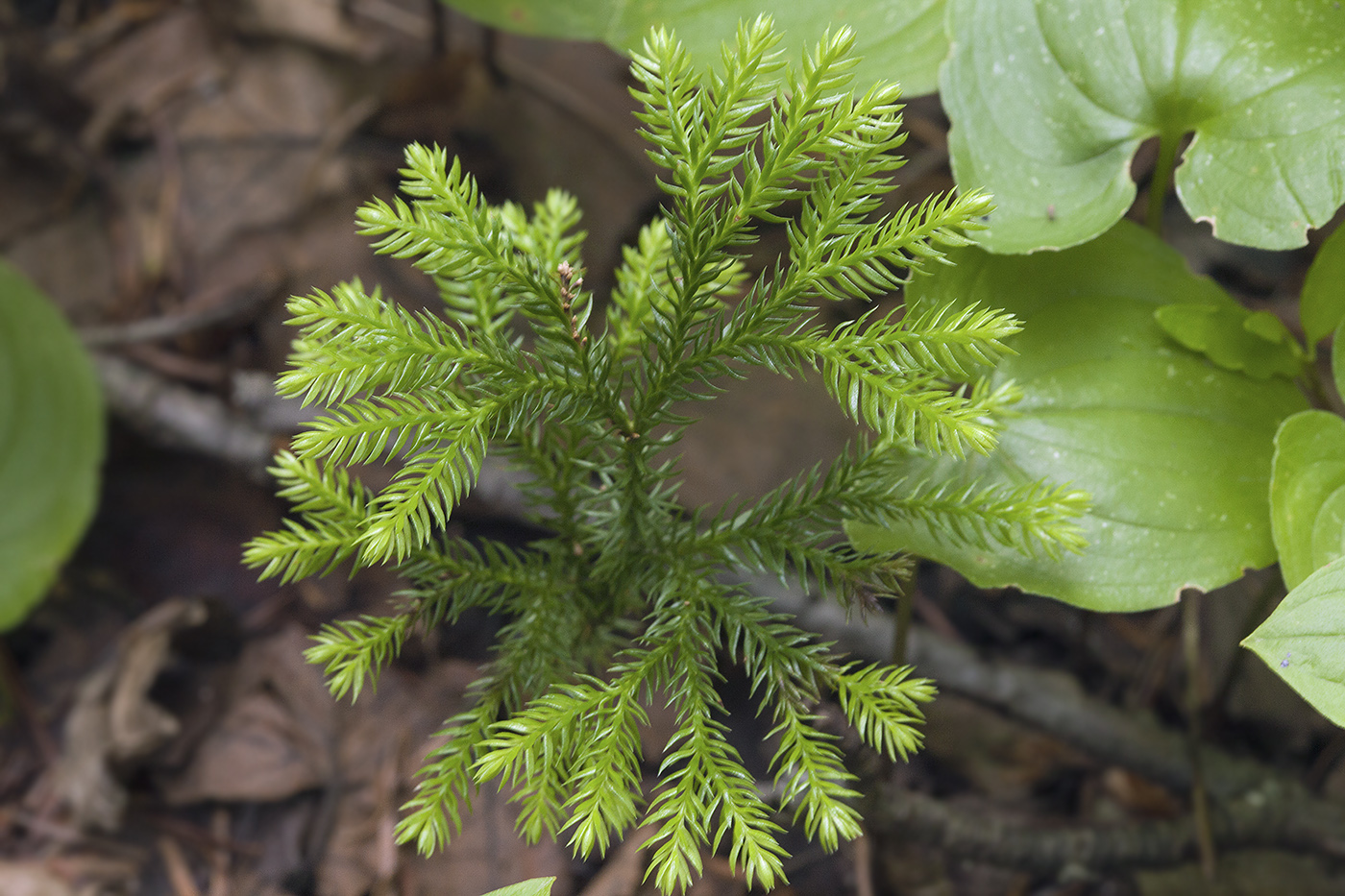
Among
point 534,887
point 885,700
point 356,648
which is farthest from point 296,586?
point 885,700

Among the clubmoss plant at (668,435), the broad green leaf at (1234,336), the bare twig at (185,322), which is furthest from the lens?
the bare twig at (185,322)

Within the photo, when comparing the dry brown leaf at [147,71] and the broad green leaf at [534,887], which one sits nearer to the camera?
the broad green leaf at [534,887]

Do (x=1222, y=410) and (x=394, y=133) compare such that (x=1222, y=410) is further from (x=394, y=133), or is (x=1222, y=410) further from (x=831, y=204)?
(x=394, y=133)

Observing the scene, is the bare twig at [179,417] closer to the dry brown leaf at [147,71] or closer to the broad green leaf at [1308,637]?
the dry brown leaf at [147,71]

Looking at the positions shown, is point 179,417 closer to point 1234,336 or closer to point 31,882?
point 31,882

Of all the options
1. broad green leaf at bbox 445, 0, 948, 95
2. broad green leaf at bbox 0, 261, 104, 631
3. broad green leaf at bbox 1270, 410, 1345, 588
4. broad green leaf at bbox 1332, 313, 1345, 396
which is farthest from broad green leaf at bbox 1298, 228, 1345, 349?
broad green leaf at bbox 0, 261, 104, 631

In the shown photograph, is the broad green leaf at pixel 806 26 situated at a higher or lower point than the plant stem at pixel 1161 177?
higher

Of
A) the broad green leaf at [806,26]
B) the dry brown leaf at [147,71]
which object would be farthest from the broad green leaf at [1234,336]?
the dry brown leaf at [147,71]

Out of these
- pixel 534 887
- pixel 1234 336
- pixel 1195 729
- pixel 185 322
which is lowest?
pixel 1195 729
